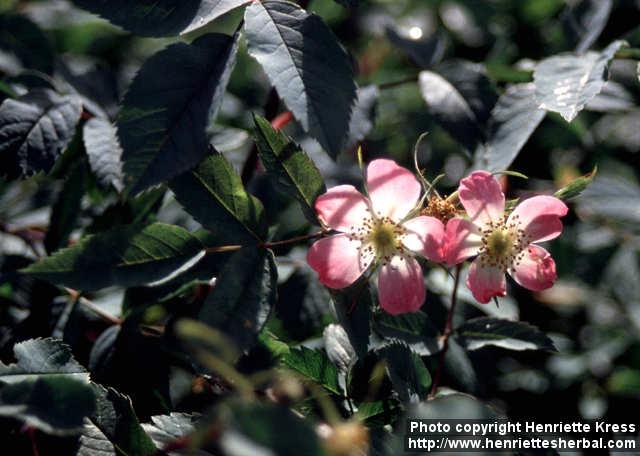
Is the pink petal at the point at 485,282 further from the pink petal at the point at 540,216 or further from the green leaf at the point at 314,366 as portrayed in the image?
the green leaf at the point at 314,366

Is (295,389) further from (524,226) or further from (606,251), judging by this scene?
(606,251)

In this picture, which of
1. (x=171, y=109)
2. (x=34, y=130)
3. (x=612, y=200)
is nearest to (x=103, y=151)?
(x=34, y=130)

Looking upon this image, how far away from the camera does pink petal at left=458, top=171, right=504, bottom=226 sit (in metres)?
0.93

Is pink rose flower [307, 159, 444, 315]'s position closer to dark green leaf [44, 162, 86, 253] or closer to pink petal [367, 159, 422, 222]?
pink petal [367, 159, 422, 222]

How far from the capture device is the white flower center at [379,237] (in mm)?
974

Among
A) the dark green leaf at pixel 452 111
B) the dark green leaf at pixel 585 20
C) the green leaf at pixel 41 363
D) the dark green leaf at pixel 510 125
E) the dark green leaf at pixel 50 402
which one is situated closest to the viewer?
the dark green leaf at pixel 50 402

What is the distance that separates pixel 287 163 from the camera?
3.02 feet

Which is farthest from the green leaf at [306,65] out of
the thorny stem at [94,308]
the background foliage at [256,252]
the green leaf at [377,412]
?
the thorny stem at [94,308]

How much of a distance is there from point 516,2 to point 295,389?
1520 mm

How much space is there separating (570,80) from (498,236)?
0.31m

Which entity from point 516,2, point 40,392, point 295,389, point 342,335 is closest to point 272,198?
point 342,335

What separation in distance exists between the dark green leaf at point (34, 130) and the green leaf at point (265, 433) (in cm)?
65

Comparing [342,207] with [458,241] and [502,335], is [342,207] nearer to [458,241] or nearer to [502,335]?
[458,241]

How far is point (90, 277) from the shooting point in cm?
85
